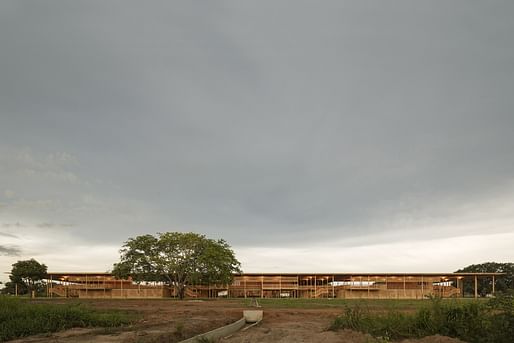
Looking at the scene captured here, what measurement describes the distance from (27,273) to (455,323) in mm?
98092

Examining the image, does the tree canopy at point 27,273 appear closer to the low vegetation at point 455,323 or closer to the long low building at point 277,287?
the long low building at point 277,287

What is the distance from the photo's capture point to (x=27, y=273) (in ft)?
308

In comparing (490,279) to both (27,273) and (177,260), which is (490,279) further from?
(27,273)

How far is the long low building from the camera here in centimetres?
8275

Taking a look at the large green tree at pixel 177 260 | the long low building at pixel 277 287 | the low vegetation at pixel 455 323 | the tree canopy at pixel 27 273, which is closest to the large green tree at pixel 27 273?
the tree canopy at pixel 27 273

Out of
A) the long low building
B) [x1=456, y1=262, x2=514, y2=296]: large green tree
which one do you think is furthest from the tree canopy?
[x1=456, y1=262, x2=514, y2=296]: large green tree

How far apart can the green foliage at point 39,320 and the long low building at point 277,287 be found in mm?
60763

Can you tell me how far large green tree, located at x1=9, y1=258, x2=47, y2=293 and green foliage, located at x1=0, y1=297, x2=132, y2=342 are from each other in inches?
3103

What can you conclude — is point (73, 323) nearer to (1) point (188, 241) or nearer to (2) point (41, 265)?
(1) point (188, 241)

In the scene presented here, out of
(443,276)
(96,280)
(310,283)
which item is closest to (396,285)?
(443,276)

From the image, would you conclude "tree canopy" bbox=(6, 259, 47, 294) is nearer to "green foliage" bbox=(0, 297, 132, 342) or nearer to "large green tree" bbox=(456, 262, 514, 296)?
"green foliage" bbox=(0, 297, 132, 342)

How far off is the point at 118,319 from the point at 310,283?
80148mm

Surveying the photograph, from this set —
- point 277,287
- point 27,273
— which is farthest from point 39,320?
point 27,273

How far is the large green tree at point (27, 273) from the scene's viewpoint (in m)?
94.5
